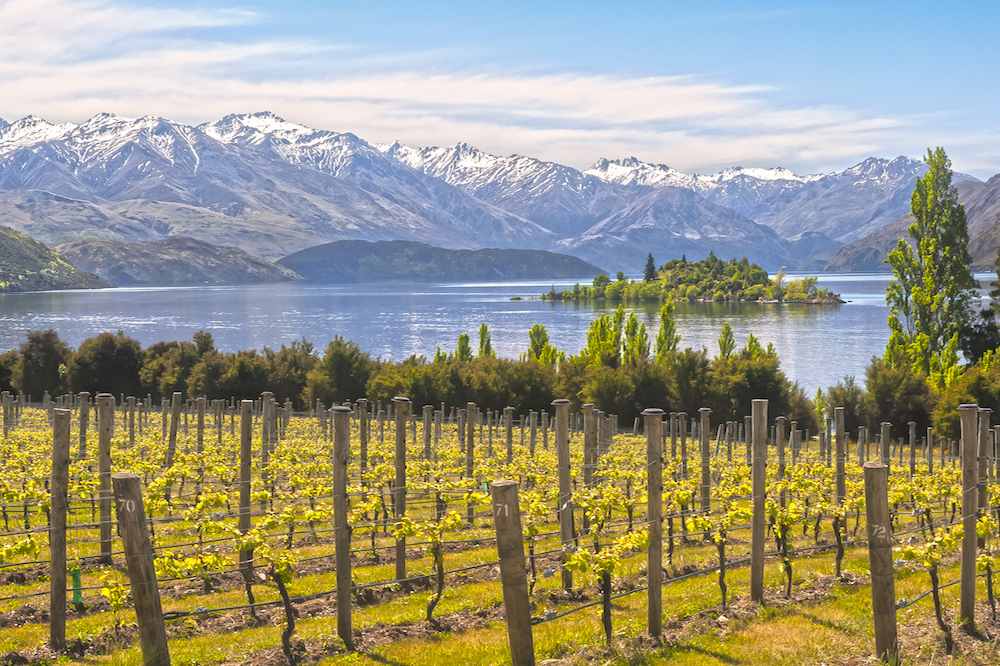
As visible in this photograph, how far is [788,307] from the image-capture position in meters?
186

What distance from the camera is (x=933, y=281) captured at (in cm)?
4931

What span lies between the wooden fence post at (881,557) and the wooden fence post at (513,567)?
3.65 metres

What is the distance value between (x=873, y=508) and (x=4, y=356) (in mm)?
67006

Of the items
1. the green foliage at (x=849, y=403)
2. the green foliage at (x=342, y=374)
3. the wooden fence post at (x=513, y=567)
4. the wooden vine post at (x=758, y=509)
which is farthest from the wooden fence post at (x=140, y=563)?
the green foliage at (x=849, y=403)

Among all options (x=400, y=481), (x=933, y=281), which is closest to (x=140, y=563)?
(x=400, y=481)

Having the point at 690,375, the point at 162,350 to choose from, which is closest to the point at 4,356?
the point at 162,350

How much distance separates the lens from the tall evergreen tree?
161 ft

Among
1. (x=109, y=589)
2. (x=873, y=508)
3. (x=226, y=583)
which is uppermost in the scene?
(x=873, y=508)

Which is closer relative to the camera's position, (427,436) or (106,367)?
(427,436)

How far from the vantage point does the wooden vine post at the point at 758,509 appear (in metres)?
11.2

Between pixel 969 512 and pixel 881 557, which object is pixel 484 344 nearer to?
pixel 969 512

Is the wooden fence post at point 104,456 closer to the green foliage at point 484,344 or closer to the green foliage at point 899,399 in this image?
the green foliage at point 899,399

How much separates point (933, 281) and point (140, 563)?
52.0m

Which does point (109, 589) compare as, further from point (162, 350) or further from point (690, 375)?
point (162, 350)
